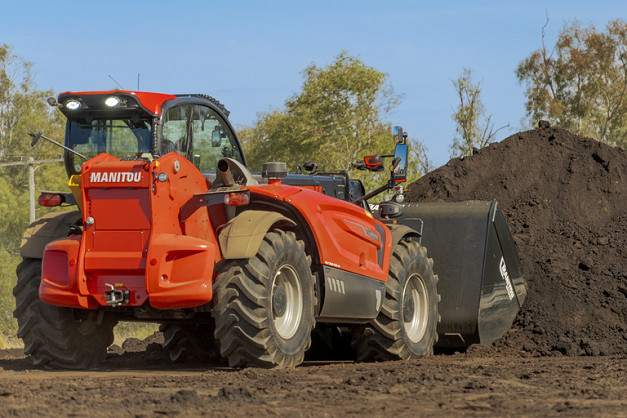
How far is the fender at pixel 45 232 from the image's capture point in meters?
9.16

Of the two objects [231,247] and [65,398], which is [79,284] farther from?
[65,398]

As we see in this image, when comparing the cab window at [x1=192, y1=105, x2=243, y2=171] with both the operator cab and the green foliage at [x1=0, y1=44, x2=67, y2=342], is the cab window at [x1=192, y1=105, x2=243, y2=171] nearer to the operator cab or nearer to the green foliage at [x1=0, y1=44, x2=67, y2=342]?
the operator cab

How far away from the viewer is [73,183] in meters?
8.84

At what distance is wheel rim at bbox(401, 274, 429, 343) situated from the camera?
425 inches

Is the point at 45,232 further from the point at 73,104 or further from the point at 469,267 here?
the point at 469,267

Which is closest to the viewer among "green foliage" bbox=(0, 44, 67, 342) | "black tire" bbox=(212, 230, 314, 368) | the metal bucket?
"black tire" bbox=(212, 230, 314, 368)

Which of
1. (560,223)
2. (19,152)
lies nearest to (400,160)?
(560,223)

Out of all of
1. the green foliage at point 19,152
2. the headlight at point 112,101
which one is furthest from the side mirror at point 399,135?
the green foliage at point 19,152

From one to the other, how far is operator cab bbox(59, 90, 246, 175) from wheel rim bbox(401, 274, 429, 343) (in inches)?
111

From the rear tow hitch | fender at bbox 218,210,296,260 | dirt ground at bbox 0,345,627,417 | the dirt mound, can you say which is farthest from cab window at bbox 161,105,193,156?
the dirt mound

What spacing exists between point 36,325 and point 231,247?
213 centimetres

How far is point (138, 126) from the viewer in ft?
29.0

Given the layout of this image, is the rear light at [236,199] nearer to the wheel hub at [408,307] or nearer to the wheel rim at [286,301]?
the wheel rim at [286,301]

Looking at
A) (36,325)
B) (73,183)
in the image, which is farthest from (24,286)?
(73,183)
